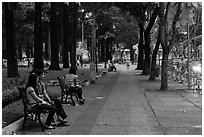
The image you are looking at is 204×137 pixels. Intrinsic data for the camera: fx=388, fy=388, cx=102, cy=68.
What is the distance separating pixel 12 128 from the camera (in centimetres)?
754

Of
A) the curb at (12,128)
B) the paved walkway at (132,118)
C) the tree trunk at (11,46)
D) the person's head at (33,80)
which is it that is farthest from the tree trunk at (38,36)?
the curb at (12,128)

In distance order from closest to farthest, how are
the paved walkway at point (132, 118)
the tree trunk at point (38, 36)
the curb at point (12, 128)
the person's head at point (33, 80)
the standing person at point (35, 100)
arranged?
1. the curb at point (12, 128)
2. the paved walkway at point (132, 118)
3. the standing person at point (35, 100)
4. the person's head at point (33, 80)
5. the tree trunk at point (38, 36)

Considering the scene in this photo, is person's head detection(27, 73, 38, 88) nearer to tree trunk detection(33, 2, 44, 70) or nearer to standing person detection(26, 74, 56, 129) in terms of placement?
standing person detection(26, 74, 56, 129)

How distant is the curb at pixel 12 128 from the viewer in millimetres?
7078

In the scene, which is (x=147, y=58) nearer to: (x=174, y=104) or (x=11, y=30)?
(x=11, y=30)

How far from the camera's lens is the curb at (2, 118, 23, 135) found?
23.2 feet

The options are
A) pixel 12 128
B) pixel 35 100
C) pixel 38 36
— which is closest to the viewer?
pixel 12 128

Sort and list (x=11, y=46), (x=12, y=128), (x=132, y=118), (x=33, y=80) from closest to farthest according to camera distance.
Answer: (x=12, y=128)
(x=33, y=80)
(x=132, y=118)
(x=11, y=46)

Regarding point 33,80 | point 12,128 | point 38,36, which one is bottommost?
point 12,128

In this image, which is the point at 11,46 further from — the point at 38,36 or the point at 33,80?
the point at 33,80

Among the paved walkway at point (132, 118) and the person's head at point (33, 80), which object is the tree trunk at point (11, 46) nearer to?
the paved walkway at point (132, 118)

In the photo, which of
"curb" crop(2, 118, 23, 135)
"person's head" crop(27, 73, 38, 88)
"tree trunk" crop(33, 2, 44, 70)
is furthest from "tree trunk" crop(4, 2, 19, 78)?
"curb" crop(2, 118, 23, 135)

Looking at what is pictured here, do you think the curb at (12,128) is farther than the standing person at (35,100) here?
No

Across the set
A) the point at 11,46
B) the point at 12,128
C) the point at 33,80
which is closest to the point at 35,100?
the point at 33,80
